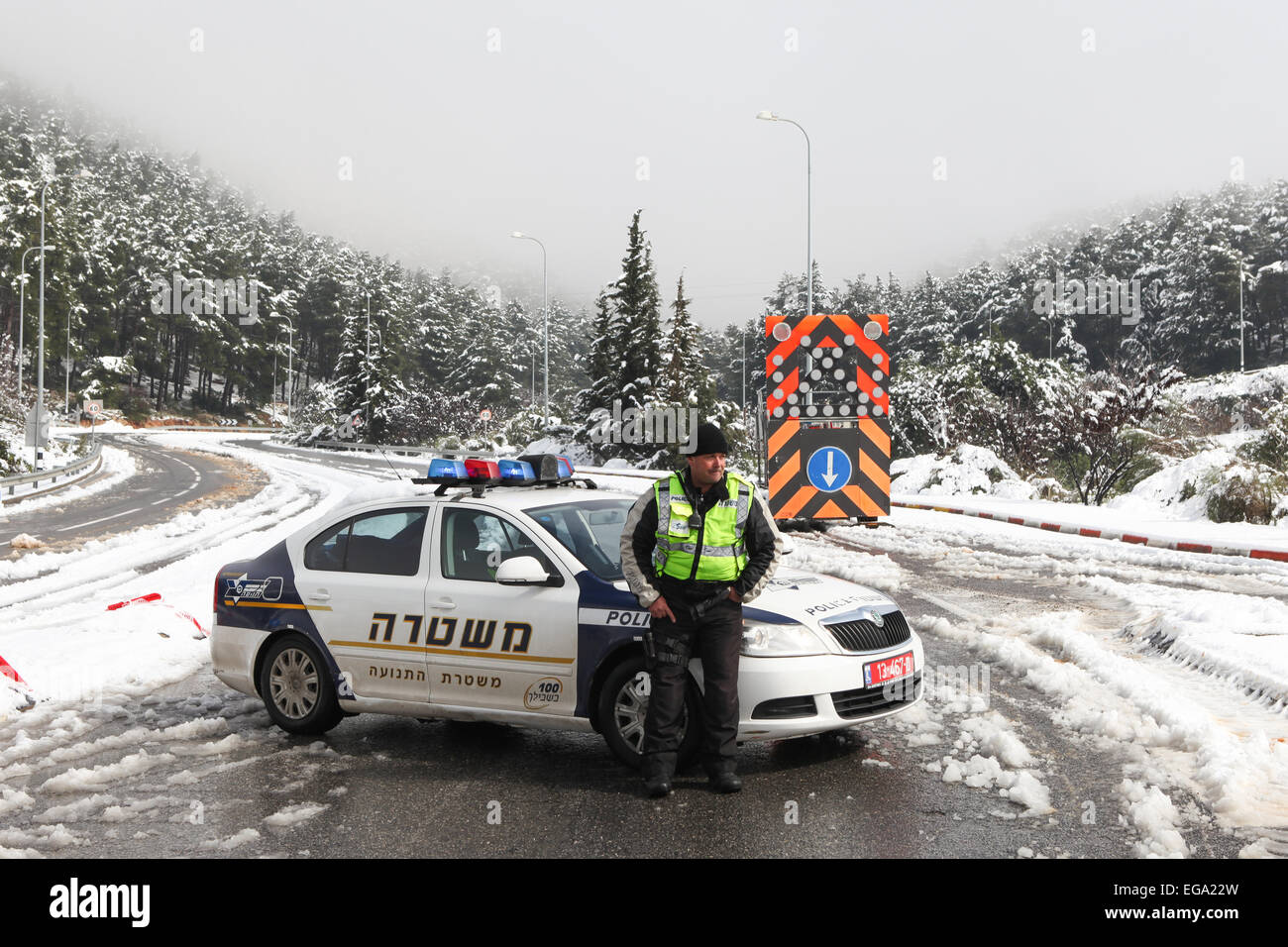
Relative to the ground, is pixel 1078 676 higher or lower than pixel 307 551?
lower

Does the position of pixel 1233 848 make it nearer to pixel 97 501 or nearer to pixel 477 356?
pixel 97 501

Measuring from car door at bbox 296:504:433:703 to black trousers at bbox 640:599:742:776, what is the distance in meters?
1.52

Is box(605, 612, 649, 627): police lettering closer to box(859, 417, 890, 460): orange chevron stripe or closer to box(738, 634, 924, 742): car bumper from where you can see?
box(738, 634, 924, 742): car bumper

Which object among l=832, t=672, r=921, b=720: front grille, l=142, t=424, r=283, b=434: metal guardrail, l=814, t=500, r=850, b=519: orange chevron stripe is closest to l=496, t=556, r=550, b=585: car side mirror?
l=832, t=672, r=921, b=720: front grille

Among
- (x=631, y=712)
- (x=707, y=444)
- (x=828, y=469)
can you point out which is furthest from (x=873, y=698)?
(x=828, y=469)

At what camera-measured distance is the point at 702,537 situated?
5273 mm

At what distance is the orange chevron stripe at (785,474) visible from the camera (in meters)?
16.2

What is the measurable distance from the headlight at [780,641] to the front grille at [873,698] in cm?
26

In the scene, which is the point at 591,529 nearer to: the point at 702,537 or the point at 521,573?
the point at 521,573

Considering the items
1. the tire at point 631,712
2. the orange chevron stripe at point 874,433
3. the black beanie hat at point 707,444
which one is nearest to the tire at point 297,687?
the tire at point 631,712

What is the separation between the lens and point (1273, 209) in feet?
274

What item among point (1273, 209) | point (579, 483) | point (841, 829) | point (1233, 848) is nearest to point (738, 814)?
point (841, 829)

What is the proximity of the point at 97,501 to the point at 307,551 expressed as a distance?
27.4m
